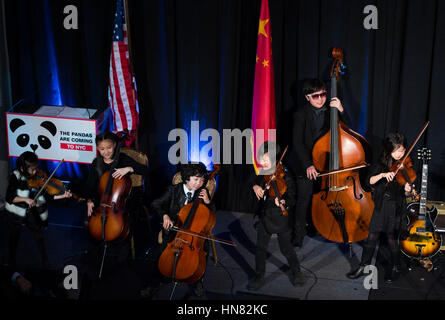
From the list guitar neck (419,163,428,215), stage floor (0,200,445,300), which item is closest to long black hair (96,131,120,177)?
stage floor (0,200,445,300)

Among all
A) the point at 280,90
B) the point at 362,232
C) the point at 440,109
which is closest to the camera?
the point at 362,232

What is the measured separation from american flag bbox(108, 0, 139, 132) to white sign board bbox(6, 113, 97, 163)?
0.41 metres

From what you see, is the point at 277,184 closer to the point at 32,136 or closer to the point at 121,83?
the point at 121,83

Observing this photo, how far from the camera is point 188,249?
3875mm

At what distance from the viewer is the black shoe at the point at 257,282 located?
4.34 metres

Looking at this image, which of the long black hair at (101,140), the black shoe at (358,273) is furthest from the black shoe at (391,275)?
the long black hair at (101,140)

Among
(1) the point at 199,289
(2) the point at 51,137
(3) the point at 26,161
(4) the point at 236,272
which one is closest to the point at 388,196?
(4) the point at 236,272

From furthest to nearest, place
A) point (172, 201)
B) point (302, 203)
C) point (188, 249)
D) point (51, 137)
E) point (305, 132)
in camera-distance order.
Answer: point (51, 137)
point (302, 203)
point (305, 132)
point (172, 201)
point (188, 249)

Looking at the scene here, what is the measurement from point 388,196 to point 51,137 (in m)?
3.85

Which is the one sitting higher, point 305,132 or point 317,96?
point 317,96

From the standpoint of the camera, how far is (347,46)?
5.16 m

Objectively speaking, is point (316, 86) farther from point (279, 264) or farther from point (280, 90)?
point (279, 264)

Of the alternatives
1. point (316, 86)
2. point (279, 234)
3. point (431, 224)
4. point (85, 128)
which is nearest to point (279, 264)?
point (279, 234)
